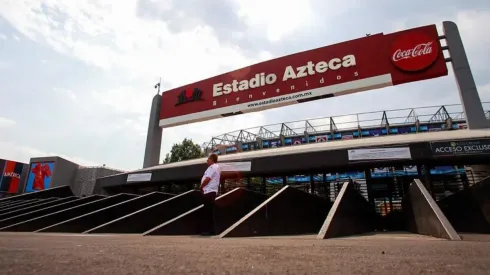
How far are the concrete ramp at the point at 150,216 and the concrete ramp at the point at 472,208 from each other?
694 cm

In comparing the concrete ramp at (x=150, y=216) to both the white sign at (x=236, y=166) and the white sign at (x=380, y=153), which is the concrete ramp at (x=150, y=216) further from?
the white sign at (x=380, y=153)

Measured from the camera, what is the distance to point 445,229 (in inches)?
160

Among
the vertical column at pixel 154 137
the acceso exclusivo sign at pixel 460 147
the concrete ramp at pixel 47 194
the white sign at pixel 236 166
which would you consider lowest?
the concrete ramp at pixel 47 194

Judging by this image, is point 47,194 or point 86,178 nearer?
point 47,194

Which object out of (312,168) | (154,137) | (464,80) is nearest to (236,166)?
(312,168)

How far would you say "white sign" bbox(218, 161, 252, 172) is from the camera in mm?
11344

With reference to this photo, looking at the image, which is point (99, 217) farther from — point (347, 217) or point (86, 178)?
point (86, 178)

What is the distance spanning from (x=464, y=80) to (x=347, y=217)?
9829 millimetres

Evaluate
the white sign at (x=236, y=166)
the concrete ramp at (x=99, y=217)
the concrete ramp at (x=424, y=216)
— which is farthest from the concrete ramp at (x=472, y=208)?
the concrete ramp at (x=99, y=217)

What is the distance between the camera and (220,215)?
6504 millimetres

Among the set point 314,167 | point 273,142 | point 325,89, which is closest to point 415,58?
point 325,89

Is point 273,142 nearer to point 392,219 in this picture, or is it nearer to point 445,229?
point 392,219

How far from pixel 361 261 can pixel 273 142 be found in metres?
→ 35.2

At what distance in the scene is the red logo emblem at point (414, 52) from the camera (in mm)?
12273
